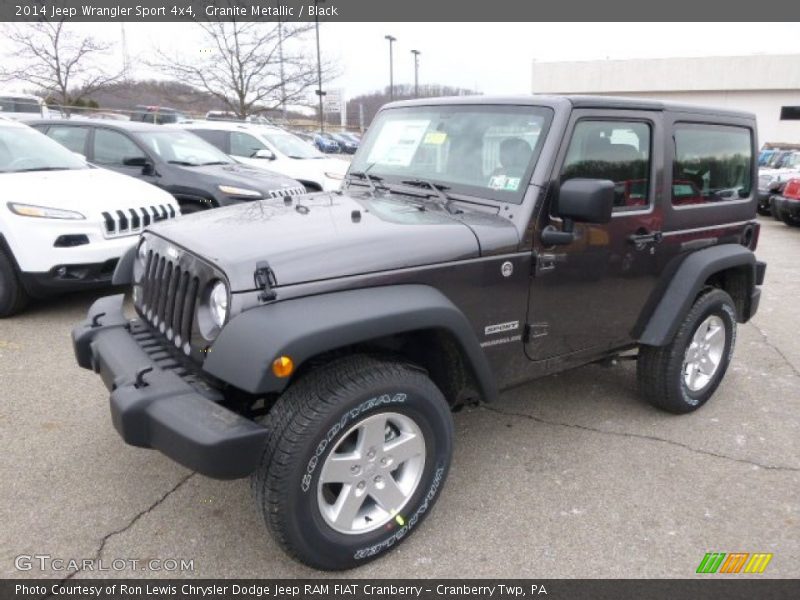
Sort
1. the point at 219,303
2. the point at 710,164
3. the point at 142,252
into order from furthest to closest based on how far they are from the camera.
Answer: the point at 710,164
the point at 142,252
the point at 219,303

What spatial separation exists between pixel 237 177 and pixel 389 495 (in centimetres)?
629

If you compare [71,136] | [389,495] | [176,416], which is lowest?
[389,495]

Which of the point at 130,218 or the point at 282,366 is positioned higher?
the point at 130,218

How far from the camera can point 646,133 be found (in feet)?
11.4

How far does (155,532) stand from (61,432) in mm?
1189

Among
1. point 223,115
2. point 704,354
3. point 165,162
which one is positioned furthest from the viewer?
point 223,115

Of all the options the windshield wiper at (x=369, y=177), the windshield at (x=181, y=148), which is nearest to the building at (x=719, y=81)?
the windshield at (x=181, y=148)

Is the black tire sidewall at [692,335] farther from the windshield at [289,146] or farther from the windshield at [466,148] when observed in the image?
the windshield at [289,146]

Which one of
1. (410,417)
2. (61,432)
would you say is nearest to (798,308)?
(410,417)

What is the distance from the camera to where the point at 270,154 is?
1079cm

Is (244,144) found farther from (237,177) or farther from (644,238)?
(644,238)

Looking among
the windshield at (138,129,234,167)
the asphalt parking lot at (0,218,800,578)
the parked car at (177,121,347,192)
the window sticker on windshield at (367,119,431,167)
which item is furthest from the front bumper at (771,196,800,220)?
the window sticker on windshield at (367,119,431,167)

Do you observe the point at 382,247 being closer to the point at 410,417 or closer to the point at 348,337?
the point at 348,337

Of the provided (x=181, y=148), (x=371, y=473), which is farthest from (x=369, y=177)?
(x=181, y=148)
